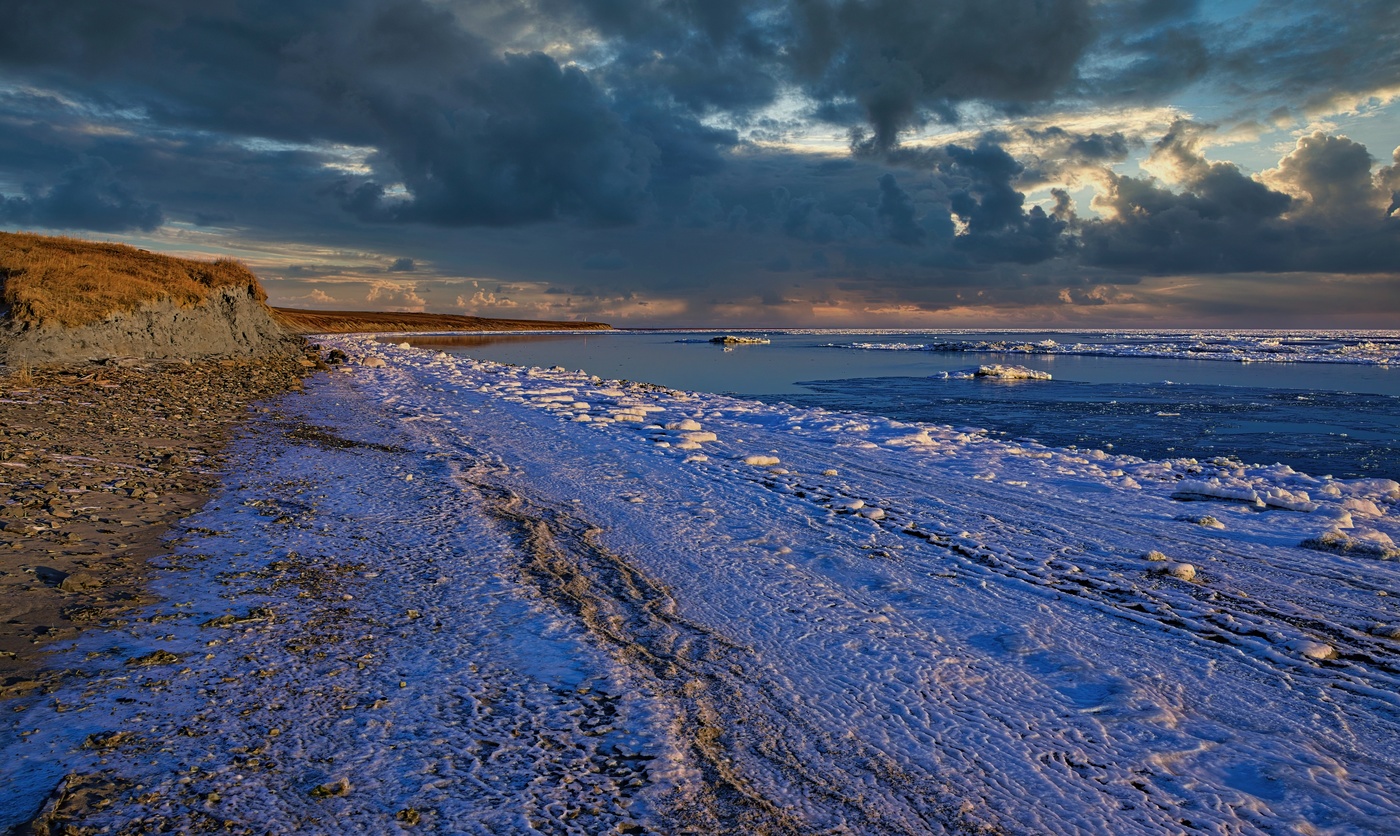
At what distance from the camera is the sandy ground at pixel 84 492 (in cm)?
511

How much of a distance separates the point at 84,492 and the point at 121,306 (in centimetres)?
2012

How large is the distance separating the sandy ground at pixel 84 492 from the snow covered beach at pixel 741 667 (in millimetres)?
376

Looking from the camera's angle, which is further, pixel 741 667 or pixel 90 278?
pixel 90 278

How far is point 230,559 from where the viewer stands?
6508 mm

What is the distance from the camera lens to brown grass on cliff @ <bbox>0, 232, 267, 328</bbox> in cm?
2070

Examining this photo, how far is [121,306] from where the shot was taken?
2355cm

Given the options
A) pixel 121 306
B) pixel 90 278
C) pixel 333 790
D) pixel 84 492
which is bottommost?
pixel 333 790

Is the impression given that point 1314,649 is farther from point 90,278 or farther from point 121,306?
point 90,278

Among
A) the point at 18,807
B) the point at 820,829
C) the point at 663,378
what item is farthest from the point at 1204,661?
the point at 663,378

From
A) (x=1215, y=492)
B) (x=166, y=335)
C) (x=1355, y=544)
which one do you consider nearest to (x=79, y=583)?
(x=1355, y=544)

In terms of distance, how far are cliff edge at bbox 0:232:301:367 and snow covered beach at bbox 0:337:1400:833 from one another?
16.3 meters

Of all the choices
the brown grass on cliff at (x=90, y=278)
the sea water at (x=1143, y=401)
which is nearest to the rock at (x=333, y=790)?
the sea water at (x=1143, y=401)

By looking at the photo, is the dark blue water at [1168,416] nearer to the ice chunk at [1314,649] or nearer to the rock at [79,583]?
the ice chunk at [1314,649]

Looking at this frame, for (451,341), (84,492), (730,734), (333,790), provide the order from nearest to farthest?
1. (333,790)
2. (730,734)
3. (84,492)
4. (451,341)
